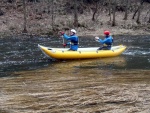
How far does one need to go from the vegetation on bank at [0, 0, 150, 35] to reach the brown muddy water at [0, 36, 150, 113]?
13533mm

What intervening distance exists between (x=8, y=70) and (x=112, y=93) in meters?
5.33

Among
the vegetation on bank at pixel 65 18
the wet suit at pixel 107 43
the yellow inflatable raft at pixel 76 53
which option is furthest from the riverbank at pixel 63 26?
the yellow inflatable raft at pixel 76 53

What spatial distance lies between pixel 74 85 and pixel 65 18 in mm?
23582

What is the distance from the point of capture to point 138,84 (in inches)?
367

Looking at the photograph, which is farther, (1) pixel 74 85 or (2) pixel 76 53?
(2) pixel 76 53

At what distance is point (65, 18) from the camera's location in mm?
32219

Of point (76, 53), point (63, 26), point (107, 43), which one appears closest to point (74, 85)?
point (76, 53)

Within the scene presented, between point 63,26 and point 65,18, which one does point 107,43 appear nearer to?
point 63,26

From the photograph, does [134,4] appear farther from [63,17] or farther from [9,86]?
[9,86]

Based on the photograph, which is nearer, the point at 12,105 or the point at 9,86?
the point at 12,105

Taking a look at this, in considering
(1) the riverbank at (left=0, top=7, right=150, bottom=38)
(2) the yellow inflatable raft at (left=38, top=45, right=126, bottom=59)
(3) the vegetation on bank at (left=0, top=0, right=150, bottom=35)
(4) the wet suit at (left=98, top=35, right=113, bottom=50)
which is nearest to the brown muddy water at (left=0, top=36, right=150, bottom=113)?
(2) the yellow inflatable raft at (left=38, top=45, right=126, bottom=59)

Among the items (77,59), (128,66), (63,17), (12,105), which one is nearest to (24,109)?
(12,105)

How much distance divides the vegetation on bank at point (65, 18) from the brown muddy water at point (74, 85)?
13533 mm

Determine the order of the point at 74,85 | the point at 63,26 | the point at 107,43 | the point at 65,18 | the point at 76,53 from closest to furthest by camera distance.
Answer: the point at 74,85 < the point at 76,53 < the point at 107,43 < the point at 63,26 < the point at 65,18
